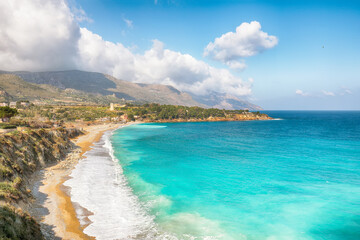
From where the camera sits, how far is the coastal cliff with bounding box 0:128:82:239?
12.2 m

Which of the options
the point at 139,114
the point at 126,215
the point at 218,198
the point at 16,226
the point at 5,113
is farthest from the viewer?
the point at 139,114

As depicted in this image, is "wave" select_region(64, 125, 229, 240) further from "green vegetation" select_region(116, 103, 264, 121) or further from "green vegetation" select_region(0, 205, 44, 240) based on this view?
"green vegetation" select_region(116, 103, 264, 121)

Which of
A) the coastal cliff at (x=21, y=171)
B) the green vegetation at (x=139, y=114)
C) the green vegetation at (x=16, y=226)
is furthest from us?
the green vegetation at (x=139, y=114)

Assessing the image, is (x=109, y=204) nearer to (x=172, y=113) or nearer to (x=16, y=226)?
(x=16, y=226)

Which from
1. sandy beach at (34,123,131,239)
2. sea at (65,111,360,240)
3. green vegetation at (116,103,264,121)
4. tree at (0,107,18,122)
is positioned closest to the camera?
sandy beach at (34,123,131,239)

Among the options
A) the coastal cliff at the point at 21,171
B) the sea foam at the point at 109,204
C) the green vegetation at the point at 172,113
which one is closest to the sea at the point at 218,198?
the sea foam at the point at 109,204

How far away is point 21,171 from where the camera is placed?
78.4 ft

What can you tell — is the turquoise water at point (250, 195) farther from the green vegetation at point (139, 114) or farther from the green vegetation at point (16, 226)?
the green vegetation at point (139, 114)

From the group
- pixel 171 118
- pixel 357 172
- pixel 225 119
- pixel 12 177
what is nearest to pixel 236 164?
pixel 357 172

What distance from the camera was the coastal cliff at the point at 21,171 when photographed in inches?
481

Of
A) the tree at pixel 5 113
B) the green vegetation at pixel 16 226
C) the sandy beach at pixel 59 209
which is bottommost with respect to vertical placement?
the sandy beach at pixel 59 209

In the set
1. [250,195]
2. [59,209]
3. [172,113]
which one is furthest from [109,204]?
[172,113]

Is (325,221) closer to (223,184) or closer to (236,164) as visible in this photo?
(223,184)

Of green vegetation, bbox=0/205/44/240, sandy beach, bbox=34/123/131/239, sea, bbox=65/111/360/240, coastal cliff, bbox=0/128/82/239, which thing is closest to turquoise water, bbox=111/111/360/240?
sea, bbox=65/111/360/240
